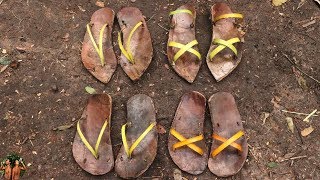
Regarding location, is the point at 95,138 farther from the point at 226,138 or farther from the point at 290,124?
the point at 290,124

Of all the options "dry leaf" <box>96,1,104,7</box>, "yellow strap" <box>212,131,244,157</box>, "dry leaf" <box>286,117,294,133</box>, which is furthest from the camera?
"dry leaf" <box>96,1,104,7</box>

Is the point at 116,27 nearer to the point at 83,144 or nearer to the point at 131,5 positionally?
the point at 131,5

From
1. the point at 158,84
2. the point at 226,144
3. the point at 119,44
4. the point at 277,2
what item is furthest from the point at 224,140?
the point at 277,2

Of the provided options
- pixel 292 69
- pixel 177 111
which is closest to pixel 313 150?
pixel 292 69

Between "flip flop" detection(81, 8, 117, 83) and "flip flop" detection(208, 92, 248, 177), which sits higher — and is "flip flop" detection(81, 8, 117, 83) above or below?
above

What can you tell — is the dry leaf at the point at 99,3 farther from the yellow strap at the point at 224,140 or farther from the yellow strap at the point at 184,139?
the yellow strap at the point at 224,140

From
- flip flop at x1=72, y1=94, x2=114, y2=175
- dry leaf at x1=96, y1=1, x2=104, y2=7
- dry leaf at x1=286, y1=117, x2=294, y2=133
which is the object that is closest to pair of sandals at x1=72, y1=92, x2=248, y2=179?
flip flop at x1=72, y1=94, x2=114, y2=175

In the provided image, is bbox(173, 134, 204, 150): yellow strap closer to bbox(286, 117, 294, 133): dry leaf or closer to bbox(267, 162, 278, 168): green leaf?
bbox(267, 162, 278, 168): green leaf

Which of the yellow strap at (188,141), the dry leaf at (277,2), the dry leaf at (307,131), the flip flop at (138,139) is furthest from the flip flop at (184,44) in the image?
the dry leaf at (307,131)
